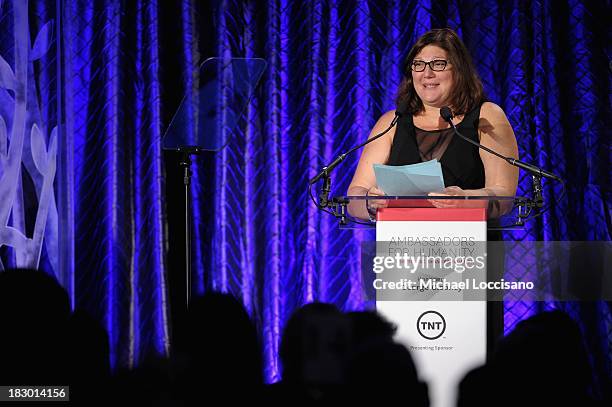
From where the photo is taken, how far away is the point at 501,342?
4.13ft

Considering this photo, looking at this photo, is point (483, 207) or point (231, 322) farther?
point (483, 207)

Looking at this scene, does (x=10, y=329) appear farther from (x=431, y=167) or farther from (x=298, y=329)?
(x=431, y=167)

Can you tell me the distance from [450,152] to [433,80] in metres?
0.29

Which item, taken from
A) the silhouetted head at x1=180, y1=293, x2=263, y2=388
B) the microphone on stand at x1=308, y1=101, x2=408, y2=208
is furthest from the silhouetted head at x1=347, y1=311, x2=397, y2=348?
the microphone on stand at x1=308, y1=101, x2=408, y2=208

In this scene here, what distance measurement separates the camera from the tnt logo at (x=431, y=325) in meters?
2.14

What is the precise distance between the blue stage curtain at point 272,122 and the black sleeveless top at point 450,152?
928mm

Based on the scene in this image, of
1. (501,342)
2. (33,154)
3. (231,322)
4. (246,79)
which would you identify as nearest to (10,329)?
(231,322)

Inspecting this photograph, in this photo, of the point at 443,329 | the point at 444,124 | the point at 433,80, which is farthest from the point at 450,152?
the point at 443,329

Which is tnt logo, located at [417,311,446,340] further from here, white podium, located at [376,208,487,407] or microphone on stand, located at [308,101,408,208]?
microphone on stand, located at [308,101,408,208]

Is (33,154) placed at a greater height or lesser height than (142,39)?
lesser

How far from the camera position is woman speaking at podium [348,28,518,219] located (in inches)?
120

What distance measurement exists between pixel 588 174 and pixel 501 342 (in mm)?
2853

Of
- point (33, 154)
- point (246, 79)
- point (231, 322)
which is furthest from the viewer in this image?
point (246, 79)

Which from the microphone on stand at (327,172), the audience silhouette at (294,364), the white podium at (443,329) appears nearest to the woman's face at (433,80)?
the microphone on stand at (327,172)
